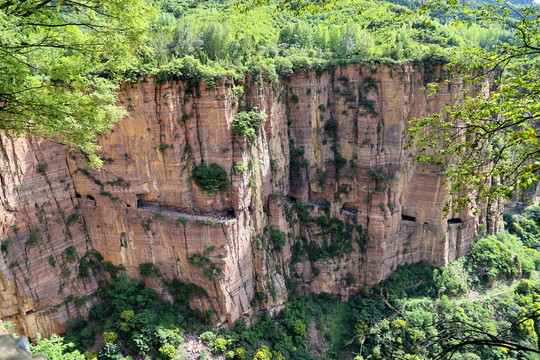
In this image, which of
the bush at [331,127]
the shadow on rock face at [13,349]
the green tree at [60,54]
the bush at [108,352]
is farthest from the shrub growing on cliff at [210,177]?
the shadow on rock face at [13,349]

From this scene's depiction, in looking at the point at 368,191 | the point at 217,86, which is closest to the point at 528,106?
the point at 217,86

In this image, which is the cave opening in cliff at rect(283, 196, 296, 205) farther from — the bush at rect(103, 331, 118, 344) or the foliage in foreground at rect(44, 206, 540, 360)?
the bush at rect(103, 331, 118, 344)

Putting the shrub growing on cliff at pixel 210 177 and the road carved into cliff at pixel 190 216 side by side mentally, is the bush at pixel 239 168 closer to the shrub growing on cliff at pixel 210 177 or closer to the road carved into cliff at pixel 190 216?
the shrub growing on cliff at pixel 210 177

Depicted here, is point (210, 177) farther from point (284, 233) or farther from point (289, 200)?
point (289, 200)

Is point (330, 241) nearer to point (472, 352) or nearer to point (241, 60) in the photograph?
point (472, 352)

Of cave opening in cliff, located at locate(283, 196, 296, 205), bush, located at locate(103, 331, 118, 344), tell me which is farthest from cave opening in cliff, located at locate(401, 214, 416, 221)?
bush, located at locate(103, 331, 118, 344)

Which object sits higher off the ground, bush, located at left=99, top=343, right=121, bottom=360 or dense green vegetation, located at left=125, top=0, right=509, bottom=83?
dense green vegetation, located at left=125, top=0, right=509, bottom=83
